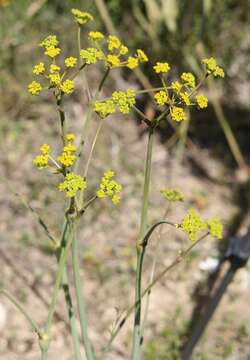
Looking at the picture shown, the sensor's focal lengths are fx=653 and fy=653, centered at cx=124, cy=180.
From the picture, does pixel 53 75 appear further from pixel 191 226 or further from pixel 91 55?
pixel 191 226

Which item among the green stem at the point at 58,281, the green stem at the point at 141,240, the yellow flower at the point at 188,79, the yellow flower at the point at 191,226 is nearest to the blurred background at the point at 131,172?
the green stem at the point at 141,240

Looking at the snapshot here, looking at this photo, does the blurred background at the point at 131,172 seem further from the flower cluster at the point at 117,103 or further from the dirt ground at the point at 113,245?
the flower cluster at the point at 117,103

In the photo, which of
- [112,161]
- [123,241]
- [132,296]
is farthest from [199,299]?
[112,161]

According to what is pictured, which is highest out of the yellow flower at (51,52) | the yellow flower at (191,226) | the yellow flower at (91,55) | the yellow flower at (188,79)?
the yellow flower at (91,55)

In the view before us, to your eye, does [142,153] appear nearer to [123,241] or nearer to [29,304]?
[123,241]

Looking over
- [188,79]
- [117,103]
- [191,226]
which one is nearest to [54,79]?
[117,103]

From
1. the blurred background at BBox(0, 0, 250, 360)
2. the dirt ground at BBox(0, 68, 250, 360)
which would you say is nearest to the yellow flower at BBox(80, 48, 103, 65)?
the dirt ground at BBox(0, 68, 250, 360)

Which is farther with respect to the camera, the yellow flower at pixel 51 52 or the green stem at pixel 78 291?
the green stem at pixel 78 291

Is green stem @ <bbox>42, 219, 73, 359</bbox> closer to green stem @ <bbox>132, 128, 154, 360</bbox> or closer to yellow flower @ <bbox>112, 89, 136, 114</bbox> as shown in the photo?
green stem @ <bbox>132, 128, 154, 360</bbox>
